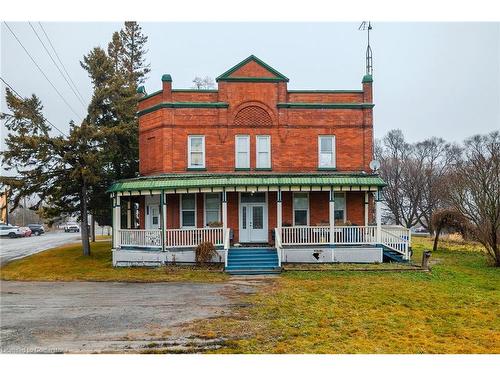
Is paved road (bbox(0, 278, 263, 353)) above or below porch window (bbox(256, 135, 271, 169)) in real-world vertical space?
below

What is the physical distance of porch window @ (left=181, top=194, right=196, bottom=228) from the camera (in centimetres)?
2248

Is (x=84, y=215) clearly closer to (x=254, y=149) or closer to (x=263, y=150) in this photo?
(x=254, y=149)

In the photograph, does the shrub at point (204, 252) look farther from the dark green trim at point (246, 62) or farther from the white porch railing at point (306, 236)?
the dark green trim at point (246, 62)

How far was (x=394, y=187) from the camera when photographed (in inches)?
2346

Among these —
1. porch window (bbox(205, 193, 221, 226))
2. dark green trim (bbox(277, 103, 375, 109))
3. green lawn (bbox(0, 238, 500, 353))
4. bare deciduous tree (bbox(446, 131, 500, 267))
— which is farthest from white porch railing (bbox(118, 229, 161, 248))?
bare deciduous tree (bbox(446, 131, 500, 267))

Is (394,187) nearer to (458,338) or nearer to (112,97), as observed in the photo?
(112,97)

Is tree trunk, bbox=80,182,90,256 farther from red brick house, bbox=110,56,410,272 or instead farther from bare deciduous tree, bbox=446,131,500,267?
bare deciduous tree, bbox=446,131,500,267

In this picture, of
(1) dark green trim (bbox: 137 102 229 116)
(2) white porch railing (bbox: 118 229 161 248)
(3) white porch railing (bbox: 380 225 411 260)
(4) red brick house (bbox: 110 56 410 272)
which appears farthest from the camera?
(1) dark green trim (bbox: 137 102 229 116)

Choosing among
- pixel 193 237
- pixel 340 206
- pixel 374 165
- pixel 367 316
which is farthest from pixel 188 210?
pixel 367 316

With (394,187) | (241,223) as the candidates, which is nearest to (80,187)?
(241,223)

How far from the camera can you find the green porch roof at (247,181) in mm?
20250

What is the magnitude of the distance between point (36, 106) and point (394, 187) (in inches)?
1844

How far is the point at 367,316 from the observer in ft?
35.9

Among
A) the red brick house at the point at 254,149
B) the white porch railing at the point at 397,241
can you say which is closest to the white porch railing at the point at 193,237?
the red brick house at the point at 254,149
